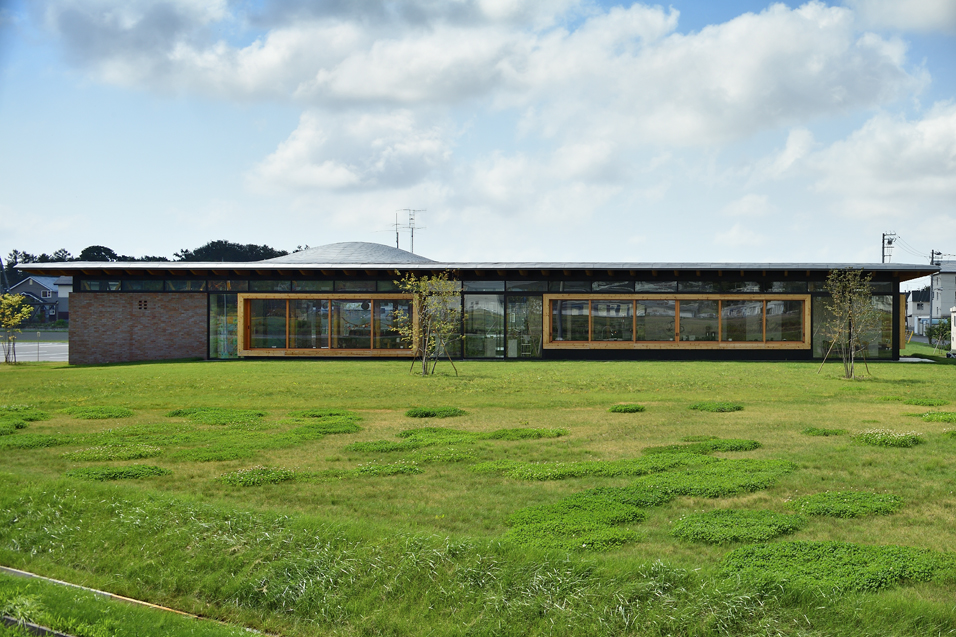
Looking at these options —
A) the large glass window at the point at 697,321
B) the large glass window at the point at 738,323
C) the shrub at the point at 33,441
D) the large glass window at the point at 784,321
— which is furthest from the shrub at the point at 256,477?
the large glass window at the point at 784,321

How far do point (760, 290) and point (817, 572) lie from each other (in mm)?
27040

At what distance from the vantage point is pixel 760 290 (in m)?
30.5

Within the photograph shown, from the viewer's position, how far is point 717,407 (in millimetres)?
14227

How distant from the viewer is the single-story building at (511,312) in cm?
3025

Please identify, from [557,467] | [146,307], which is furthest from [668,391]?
[146,307]

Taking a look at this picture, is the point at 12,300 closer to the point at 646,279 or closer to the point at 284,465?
the point at 646,279

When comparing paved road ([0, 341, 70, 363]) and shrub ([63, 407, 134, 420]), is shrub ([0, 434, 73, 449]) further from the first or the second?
paved road ([0, 341, 70, 363])

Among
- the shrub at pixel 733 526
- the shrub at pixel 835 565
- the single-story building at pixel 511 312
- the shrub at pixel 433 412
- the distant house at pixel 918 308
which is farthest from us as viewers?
the distant house at pixel 918 308

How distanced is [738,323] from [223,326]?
828 inches

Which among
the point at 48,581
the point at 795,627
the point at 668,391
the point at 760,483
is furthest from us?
the point at 668,391

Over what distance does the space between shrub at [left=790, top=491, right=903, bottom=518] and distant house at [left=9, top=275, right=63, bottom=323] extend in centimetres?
10139

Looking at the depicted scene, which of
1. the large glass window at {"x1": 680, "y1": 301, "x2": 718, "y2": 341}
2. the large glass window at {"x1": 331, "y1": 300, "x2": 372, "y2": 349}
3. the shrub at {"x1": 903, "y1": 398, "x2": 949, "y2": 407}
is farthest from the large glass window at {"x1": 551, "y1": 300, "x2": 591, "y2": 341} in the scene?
the shrub at {"x1": 903, "y1": 398, "x2": 949, "y2": 407}

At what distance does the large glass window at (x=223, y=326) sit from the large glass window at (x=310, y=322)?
7.58 feet

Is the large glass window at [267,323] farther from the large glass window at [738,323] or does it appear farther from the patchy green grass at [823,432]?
the patchy green grass at [823,432]
